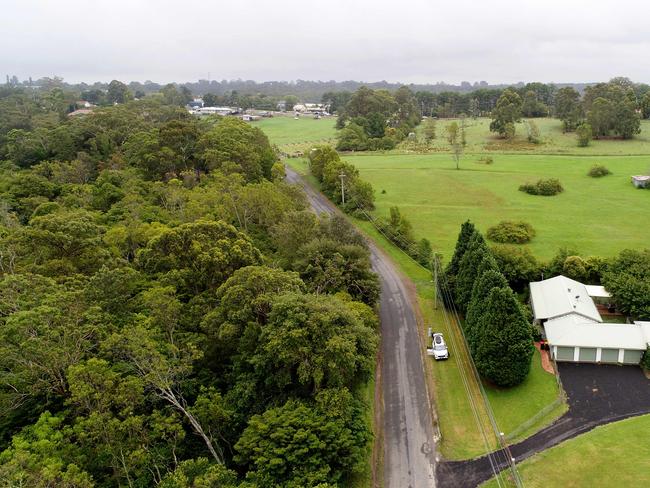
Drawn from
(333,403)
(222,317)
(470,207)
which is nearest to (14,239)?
(222,317)

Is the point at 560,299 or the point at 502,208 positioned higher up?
the point at 502,208

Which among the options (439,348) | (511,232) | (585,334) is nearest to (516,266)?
(585,334)

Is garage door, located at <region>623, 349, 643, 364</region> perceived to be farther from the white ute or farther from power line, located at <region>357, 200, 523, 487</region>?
the white ute

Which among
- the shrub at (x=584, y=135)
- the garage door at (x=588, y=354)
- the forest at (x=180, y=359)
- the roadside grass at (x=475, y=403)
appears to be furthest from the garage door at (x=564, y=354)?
the shrub at (x=584, y=135)

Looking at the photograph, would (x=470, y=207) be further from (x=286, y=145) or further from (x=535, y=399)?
(x=286, y=145)

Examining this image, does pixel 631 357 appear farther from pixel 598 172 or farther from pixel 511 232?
pixel 598 172

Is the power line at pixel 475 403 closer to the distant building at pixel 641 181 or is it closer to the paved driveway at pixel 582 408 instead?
the paved driveway at pixel 582 408

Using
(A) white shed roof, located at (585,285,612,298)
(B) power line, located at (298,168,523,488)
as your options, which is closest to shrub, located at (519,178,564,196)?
(B) power line, located at (298,168,523,488)
